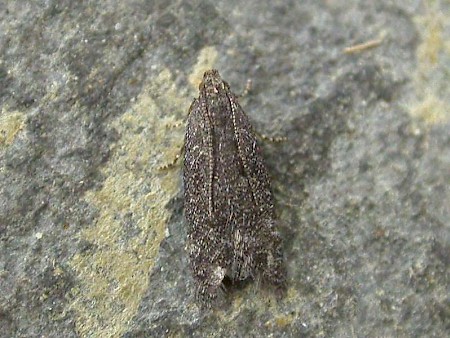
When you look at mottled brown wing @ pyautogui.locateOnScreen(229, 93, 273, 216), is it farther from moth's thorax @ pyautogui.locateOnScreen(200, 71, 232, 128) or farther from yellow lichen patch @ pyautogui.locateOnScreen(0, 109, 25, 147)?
yellow lichen patch @ pyautogui.locateOnScreen(0, 109, 25, 147)

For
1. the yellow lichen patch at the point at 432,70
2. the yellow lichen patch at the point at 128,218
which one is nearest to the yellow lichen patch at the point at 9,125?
the yellow lichen patch at the point at 128,218

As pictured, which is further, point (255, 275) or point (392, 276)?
point (392, 276)

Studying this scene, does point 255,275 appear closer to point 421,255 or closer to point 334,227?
point 334,227

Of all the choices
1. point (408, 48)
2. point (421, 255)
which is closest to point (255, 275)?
point (421, 255)

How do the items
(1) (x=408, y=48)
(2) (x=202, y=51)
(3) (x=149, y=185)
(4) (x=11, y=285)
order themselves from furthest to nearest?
(1) (x=408, y=48)
(2) (x=202, y=51)
(3) (x=149, y=185)
(4) (x=11, y=285)

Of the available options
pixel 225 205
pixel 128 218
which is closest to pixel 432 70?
pixel 225 205

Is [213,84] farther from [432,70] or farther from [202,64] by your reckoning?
[432,70]
